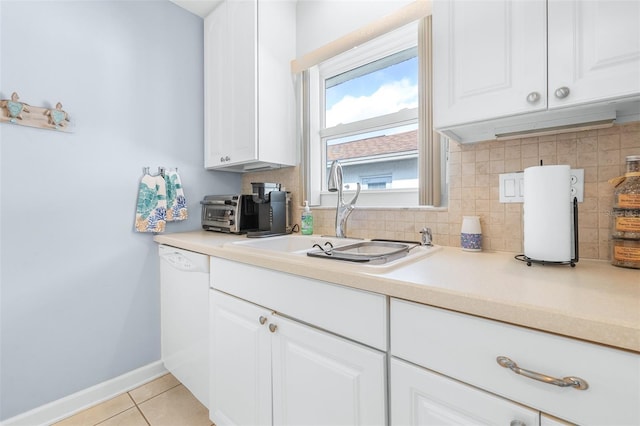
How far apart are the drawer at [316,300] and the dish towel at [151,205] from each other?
86 cm

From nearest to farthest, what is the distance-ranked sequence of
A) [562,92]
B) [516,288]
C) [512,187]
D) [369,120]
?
[516,288] → [562,92] → [512,187] → [369,120]

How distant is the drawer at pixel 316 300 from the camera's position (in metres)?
0.79

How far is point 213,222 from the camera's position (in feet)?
6.57

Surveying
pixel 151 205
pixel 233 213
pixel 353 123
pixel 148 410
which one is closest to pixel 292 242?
pixel 233 213

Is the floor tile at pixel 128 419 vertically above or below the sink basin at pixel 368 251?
below

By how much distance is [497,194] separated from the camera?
3.84 feet

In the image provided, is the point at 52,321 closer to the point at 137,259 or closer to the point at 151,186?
the point at 137,259

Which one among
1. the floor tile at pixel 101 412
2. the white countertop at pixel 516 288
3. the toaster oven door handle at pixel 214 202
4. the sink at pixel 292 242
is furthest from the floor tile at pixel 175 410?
the toaster oven door handle at pixel 214 202

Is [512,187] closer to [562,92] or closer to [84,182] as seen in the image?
[562,92]

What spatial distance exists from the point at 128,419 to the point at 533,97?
2.33 metres

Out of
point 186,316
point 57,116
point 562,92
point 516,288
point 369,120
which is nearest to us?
point 516,288

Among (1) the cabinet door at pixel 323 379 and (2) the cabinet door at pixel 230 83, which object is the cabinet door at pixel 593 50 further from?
(2) the cabinet door at pixel 230 83

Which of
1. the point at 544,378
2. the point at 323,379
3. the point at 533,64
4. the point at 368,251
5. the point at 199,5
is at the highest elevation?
the point at 199,5

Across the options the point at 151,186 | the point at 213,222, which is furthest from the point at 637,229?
the point at 151,186
